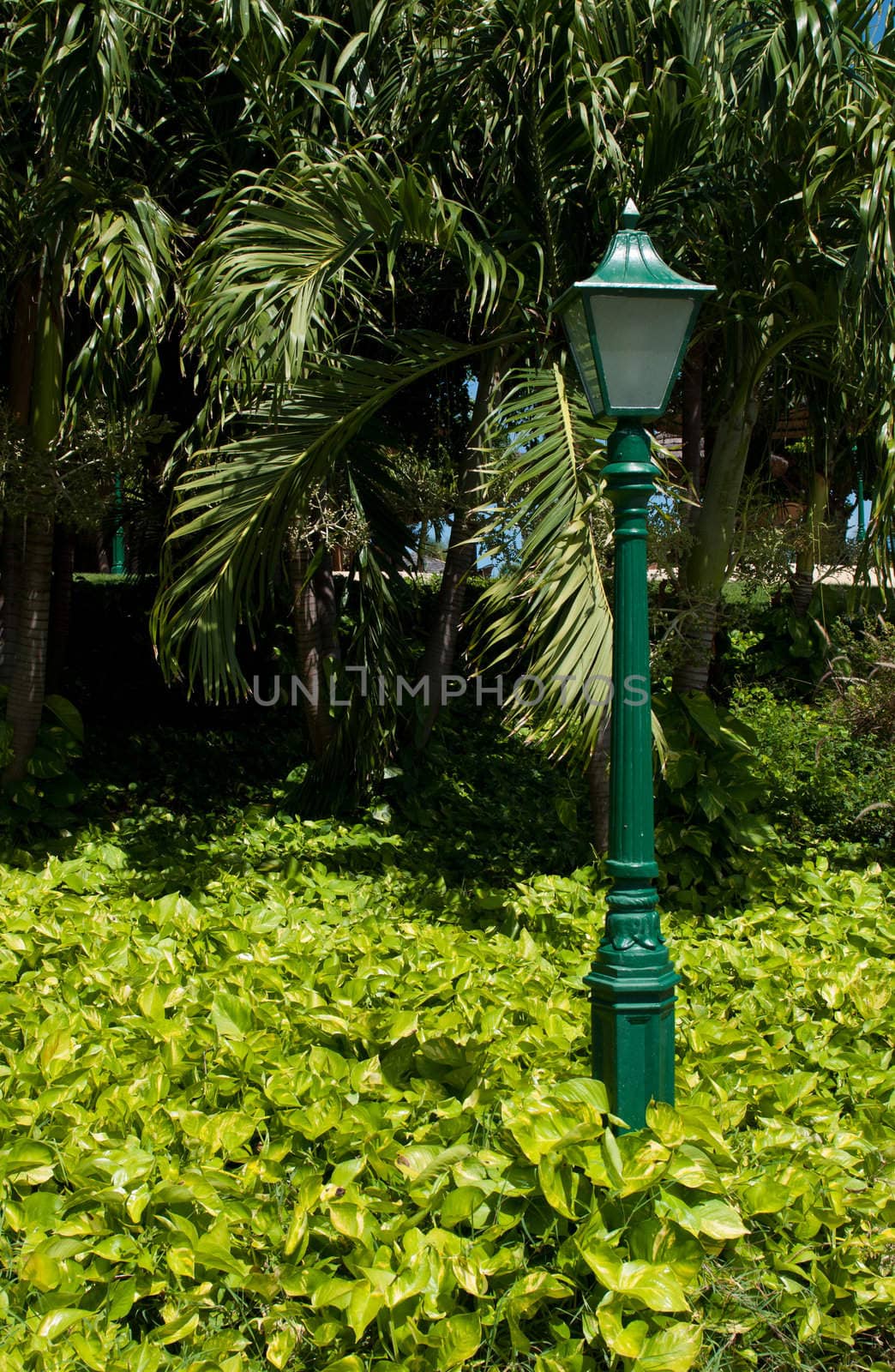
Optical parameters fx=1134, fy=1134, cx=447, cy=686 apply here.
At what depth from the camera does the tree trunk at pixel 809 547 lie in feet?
20.4

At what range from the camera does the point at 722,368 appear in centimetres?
636

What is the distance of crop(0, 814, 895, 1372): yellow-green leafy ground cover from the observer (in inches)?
88.9

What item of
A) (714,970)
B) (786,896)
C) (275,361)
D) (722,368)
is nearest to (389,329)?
(722,368)

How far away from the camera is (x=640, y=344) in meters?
2.77

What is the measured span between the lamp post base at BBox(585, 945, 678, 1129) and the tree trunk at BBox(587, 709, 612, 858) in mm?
2482

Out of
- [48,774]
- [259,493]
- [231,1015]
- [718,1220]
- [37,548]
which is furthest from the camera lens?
A: [48,774]

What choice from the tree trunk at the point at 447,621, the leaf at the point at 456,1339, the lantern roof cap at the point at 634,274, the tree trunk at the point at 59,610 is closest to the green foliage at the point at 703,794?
the tree trunk at the point at 447,621

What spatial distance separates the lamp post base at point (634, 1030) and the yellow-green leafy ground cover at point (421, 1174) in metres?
0.11

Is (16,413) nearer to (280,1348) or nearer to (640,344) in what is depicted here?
(640,344)

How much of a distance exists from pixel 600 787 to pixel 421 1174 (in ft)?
10.3

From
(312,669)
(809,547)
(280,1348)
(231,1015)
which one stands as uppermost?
(809,547)

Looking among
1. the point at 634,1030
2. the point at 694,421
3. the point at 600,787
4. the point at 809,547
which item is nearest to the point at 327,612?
the point at 600,787

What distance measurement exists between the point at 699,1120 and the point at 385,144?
4.98 meters

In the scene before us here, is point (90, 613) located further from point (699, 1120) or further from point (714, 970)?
point (699, 1120)
